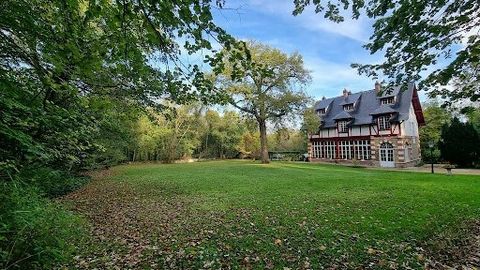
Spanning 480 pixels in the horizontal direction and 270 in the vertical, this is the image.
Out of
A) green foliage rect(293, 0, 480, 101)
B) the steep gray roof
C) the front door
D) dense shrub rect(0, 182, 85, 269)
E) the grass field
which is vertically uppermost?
the steep gray roof

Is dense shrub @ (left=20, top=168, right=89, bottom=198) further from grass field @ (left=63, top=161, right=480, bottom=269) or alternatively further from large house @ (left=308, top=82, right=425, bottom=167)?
large house @ (left=308, top=82, right=425, bottom=167)

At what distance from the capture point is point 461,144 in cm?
2447

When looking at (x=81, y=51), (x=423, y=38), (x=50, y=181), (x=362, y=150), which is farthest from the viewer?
(x=362, y=150)

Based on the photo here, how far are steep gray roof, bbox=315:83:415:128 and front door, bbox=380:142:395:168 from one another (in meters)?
2.79

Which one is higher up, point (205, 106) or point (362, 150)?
point (205, 106)

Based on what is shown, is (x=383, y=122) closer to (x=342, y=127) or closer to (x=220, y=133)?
(x=342, y=127)

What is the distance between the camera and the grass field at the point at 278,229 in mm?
4621

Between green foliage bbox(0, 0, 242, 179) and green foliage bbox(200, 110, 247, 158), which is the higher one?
green foliage bbox(200, 110, 247, 158)

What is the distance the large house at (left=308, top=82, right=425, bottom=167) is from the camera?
28.1 m

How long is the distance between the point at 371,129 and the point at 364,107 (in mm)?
3435

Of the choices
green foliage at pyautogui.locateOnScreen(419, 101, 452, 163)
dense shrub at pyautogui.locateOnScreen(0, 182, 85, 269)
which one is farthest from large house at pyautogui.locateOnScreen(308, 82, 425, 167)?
dense shrub at pyautogui.locateOnScreen(0, 182, 85, 269)

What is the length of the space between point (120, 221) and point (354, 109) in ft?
104

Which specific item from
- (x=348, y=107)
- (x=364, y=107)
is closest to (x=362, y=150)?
(x=364, y=107)

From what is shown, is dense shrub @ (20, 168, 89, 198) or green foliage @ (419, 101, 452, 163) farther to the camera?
green foliage @ (419, 101, 452, 163)
